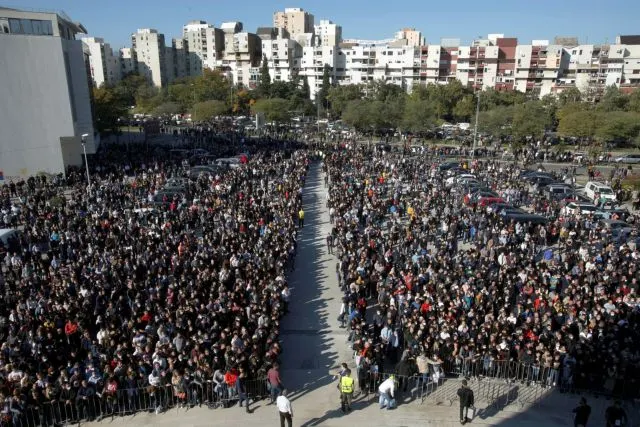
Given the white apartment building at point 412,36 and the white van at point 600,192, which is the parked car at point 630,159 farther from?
the white apartment building at point 412,36

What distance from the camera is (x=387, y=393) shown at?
940cm

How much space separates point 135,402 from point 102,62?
10586 centimetres

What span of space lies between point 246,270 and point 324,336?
328 cm

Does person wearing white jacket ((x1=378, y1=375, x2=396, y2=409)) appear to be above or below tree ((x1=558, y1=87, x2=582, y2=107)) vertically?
below

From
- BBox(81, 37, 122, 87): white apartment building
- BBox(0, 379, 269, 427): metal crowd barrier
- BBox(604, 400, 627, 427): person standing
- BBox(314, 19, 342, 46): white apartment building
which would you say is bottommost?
BBox(0, 379, 269, 427): metal crowd barrier

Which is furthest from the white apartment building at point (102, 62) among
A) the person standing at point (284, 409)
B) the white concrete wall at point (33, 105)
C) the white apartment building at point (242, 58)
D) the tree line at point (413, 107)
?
the person standing at point (284, 409)

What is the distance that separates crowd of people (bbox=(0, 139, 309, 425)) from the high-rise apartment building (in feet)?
384

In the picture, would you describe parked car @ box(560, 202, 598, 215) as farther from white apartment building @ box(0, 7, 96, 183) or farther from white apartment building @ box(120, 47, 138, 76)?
white apartment building @ box(120, 47, 138, 76)

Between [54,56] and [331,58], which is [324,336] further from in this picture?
[331,58]

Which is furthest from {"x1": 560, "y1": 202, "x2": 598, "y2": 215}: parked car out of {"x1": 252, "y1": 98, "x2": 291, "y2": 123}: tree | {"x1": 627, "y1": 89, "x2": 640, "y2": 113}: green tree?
{"x1": 252, "y1": 98, "x2": 291, "y2": 123}: tree

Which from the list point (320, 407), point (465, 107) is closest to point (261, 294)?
point (320, 407)

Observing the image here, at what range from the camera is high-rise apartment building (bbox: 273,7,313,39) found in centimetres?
12812

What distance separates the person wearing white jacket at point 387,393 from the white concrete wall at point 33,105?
30.5 meters

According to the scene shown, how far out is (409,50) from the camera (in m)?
82.0
